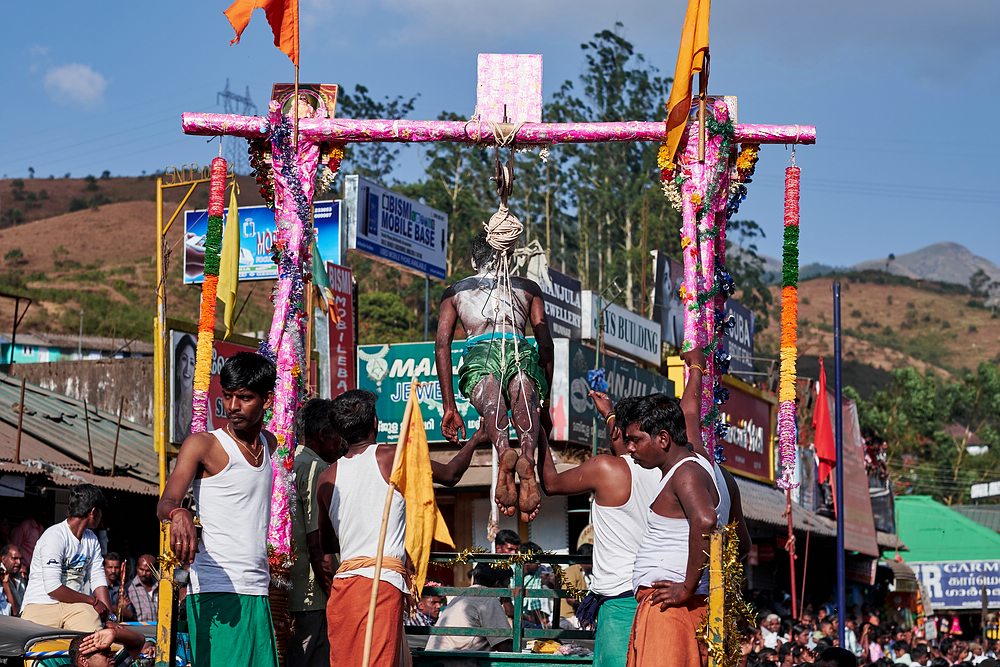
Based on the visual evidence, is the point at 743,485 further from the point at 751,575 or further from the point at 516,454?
the point at 516,454

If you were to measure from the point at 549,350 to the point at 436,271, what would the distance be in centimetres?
1622

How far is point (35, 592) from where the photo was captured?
8234mm

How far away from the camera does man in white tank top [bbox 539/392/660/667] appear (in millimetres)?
6320

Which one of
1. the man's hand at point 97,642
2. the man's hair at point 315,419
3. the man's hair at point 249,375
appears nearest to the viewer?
the man's hair at point 249,375

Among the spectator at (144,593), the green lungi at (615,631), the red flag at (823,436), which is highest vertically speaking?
the red flag at (823,436)

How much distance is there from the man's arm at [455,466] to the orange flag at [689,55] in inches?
89.0

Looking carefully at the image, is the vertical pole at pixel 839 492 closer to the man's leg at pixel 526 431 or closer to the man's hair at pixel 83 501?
the man's leg at pixel 526 431

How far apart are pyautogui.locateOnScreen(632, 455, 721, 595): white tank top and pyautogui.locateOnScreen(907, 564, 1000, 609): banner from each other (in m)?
24.6

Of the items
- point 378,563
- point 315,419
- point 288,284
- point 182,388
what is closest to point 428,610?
point 288,284

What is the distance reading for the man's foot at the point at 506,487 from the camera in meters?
7.50

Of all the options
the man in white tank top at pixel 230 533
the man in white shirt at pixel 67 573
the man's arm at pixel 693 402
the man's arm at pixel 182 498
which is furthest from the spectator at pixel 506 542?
the man's arm at pixel 182 498

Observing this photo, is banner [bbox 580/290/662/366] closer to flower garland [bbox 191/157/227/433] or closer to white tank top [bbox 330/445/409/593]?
flower garland [bbox 191/157/227/433]

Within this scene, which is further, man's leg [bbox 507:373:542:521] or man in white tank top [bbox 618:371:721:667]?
man's leg [bbox 507:373:542:521]

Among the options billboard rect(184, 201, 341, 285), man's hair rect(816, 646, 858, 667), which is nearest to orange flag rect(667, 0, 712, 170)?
man's hair rect(816, 646, 858, 667)
